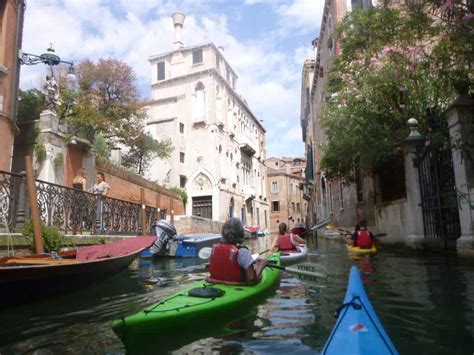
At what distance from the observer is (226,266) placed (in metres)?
5.04

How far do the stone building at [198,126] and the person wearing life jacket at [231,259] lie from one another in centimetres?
2799

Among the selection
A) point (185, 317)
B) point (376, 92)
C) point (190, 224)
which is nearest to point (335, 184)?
point (190, 224)

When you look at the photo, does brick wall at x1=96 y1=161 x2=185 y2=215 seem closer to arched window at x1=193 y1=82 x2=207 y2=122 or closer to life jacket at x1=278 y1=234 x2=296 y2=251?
arched window at x1=193 y1=82 x2=207 y2=122

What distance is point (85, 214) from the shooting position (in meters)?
10.6

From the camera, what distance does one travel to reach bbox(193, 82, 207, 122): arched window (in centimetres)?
3469

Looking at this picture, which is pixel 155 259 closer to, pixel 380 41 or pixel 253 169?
pixel 380 41

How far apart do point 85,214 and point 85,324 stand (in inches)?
256

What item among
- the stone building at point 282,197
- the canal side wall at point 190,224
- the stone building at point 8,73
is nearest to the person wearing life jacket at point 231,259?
the stone building at point 8,73

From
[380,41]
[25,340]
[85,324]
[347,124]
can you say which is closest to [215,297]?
[85,324]

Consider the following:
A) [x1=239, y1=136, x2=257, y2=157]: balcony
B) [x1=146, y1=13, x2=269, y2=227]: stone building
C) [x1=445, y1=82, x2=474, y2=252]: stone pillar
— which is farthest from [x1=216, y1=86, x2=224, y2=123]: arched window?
[x1=445, y1=82, x2=474, y2=252]: stone pillar

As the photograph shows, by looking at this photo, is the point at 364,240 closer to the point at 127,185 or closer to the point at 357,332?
the point at 357,332

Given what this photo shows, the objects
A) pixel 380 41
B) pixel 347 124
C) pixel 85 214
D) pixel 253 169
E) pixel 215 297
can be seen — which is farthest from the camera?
pixel 253 169

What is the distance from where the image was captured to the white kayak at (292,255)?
8.93 m

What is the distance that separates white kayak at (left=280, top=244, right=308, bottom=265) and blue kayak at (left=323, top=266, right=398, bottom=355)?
20.5ft
